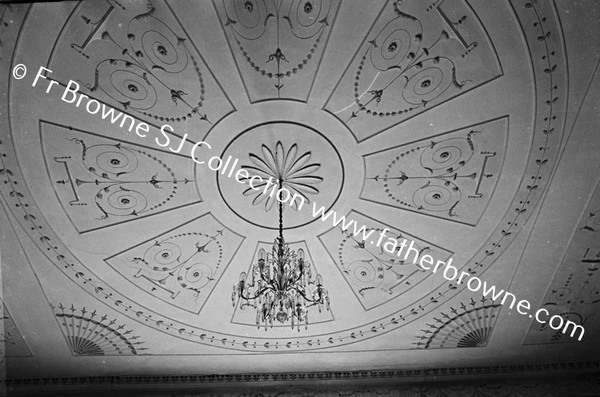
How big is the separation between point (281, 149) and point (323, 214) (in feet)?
2.40

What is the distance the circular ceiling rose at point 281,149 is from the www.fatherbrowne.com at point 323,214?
5 centimetres

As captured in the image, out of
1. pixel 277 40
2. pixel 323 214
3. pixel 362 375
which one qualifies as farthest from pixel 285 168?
pixel 362 375

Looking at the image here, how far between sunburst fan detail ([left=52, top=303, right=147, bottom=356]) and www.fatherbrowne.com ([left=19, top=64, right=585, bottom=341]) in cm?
210

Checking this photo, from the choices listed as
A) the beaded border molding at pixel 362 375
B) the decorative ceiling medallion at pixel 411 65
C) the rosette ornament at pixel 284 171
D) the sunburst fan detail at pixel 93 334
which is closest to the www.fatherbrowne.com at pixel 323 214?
the rosette ornament at pixel 284 171

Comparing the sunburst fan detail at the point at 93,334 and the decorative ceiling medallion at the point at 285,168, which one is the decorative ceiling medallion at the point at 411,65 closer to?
the decorative ceiling medallion at the point at 285,168

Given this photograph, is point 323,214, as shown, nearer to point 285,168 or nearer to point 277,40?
point 285,168

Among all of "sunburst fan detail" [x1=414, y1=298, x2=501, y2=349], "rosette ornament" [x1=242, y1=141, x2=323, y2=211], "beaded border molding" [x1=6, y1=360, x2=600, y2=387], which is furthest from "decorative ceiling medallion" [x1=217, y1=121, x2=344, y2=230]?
"beaded border molding" [x1=6, y1=360, x2=600, y2=387]

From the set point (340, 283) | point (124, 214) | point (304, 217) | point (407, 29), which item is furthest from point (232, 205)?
point (407, 29)

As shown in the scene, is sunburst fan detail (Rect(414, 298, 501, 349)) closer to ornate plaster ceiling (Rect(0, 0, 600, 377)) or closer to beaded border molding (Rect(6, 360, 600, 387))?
ornate plaster ceiling (Rect(0, 0, 600, 377))

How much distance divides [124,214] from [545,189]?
3.45 metres

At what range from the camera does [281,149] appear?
4148 mm

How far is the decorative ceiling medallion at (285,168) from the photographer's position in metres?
4.09

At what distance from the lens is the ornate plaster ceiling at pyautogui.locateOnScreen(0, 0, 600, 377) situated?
3541mm

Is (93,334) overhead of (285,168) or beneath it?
beneath
